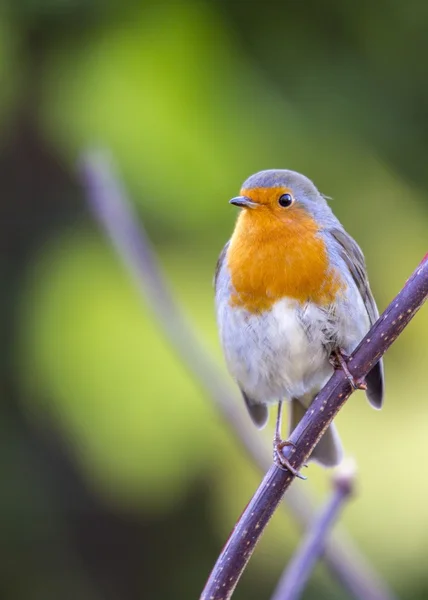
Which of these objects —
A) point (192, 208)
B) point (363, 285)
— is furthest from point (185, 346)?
point (192, 208)

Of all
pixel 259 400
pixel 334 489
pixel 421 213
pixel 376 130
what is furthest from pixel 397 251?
pixel 334 489

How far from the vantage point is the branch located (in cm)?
162

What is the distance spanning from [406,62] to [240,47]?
659mm

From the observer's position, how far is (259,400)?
7.78 feet

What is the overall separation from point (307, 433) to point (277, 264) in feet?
2.11

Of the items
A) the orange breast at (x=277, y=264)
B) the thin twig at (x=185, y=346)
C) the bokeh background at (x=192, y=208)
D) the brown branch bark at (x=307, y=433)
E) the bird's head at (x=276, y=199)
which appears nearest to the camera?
the brown branch bark at (x=307, y=433)

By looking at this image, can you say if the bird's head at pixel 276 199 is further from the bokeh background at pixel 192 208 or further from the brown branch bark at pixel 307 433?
the bokeh background at pixel 192 208

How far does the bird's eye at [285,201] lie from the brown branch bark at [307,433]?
781mm

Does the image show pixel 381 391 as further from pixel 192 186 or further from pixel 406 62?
pixel 406 62

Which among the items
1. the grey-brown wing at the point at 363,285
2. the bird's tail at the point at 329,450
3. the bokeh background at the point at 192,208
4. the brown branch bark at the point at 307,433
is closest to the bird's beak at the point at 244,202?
the grey-brown wing at the point at 363,285

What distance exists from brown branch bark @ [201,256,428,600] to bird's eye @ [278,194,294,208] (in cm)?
78

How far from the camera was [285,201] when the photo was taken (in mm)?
2166

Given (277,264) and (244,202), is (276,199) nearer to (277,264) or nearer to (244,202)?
(244,202)

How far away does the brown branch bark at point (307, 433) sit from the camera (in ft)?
4.37
